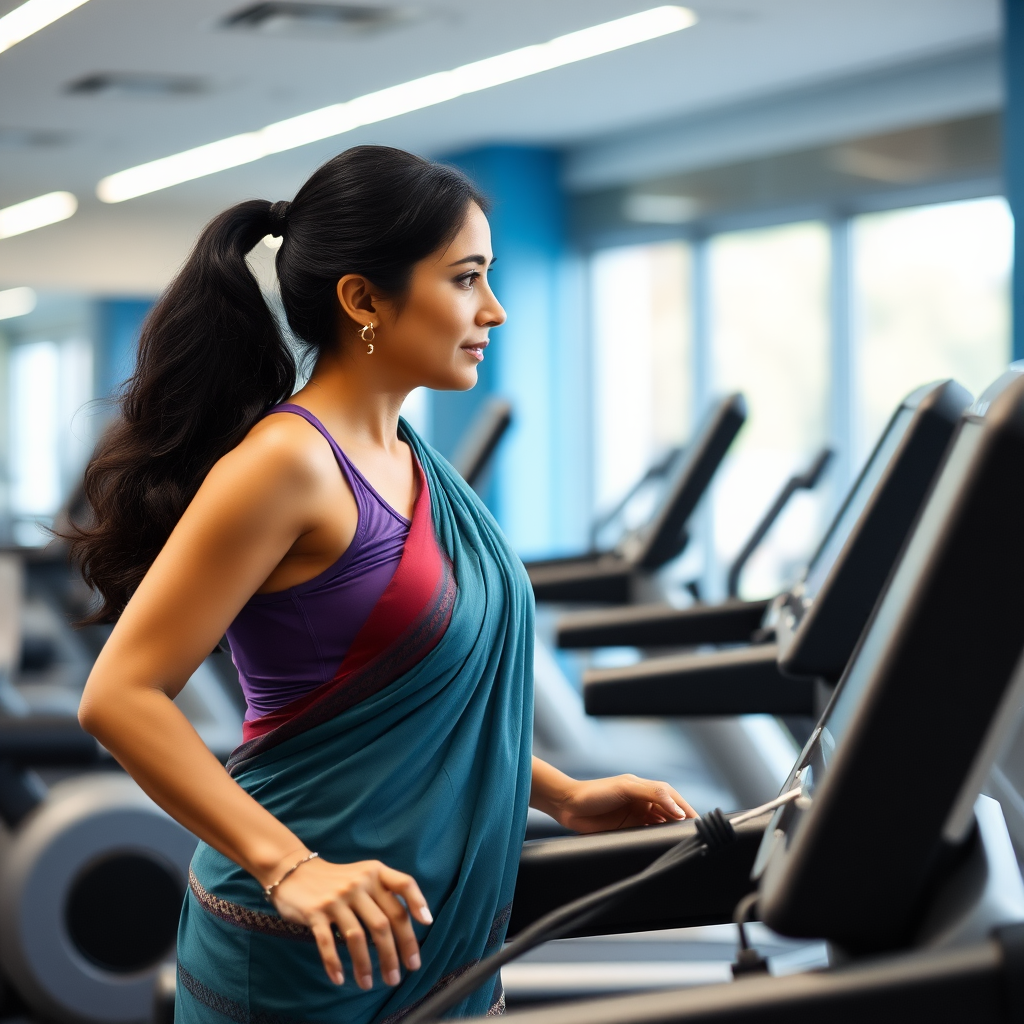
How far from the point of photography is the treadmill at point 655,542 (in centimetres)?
258

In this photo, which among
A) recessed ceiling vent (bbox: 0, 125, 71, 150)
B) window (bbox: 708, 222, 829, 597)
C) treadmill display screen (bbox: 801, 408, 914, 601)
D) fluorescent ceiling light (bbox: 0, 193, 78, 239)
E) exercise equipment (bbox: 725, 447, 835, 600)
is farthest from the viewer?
fluorescent ceiling light (bbox: 0, 193, 78, 239)

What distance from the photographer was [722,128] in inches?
248

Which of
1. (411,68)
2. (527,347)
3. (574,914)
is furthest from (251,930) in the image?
(527,347)

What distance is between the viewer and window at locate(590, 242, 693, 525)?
6.83 meters

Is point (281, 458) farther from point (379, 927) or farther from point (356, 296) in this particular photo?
point (379, 927)

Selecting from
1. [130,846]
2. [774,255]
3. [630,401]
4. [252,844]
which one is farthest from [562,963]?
[630,401]

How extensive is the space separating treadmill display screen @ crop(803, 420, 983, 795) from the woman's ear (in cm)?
45

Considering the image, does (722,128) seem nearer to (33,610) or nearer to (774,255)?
(774,255)

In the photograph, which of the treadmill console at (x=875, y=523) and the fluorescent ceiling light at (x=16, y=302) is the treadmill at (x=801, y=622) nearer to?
the treadmill console at (x=875, y=523)

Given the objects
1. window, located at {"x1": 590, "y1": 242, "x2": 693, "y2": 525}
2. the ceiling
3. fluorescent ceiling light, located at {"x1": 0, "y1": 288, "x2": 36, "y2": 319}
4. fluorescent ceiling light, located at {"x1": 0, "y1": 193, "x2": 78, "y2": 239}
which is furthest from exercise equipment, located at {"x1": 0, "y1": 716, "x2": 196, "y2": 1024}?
fluorescent ceiling light, located at {"x1": 0, "y1": 288, "x2": 36, "y2": 319}

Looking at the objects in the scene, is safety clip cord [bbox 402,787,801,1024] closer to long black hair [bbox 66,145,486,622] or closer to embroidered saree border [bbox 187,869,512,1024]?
embroidered saree border [bbox 187,869,512,1024]

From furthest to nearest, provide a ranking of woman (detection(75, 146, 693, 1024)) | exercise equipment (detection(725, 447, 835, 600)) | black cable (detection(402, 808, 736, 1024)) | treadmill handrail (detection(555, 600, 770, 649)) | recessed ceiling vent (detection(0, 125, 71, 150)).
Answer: recessed ceiling vent (detection(0, 125, 71, 150))
exercise equipment (detection(725, 447, 835, 600))
treadmill handrail (detection(555, 600, 770, 649))
woman (detection(75, 146, 693, 1024))
black cable (detection(402, 808, 736, 1024))

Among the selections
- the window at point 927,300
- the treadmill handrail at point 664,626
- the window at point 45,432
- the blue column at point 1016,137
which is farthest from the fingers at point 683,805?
the window at point 45,432

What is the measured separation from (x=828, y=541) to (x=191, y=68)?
4.31 m
